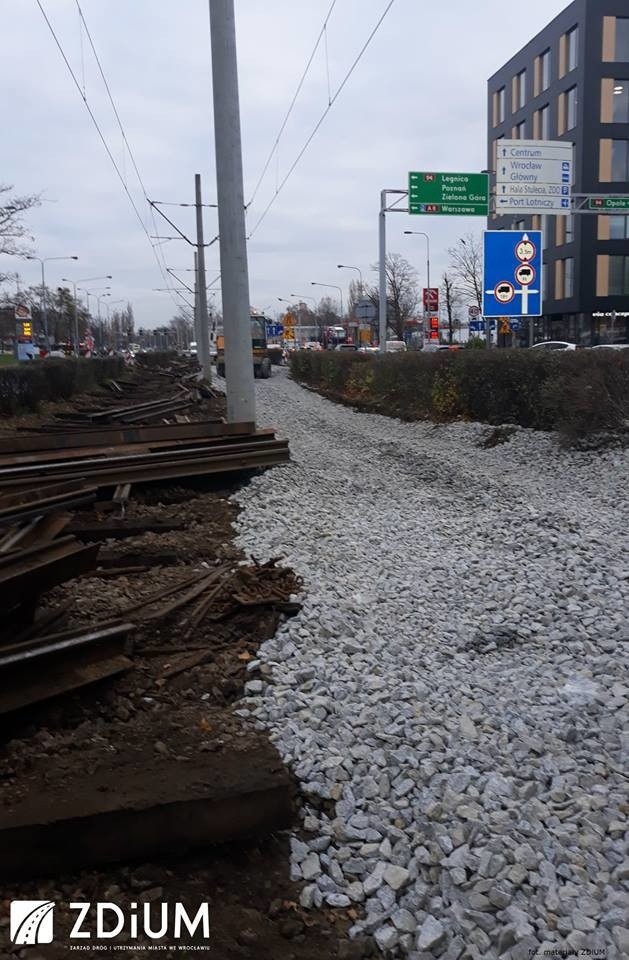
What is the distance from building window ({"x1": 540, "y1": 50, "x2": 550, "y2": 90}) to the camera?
182 feet

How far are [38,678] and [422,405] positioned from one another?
57.1 feet

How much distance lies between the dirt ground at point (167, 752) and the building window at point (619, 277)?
53909 millimetres

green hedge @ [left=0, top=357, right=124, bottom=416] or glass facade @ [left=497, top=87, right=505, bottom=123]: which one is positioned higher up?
glass facade @ [left=497, top=87, right=505, bottom=123]

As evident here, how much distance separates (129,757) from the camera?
12.8ft

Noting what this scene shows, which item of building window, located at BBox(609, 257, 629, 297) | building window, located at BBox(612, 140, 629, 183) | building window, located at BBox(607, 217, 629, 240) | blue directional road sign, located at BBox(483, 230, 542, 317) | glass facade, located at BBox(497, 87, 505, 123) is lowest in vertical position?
blue directional road sign, located at BBox(483, 230, 542, 317)

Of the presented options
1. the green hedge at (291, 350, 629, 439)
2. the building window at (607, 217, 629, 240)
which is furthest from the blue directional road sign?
the building window at (607, 217, 629, 240)

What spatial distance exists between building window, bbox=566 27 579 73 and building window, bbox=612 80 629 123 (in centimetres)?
287

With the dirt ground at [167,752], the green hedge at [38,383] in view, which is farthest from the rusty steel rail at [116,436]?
the green hedge at [38,383]

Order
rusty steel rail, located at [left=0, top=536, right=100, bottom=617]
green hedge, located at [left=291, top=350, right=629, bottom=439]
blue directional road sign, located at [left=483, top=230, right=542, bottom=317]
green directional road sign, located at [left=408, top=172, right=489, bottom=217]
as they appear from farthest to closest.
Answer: green directional road sign, located at [left=408, top=172, right=489, bottom=217]
blue directional road sign, located at [left=483, top=230, right=542, bottom=317]
green hedge, located at [left=291, top=350, right=629, bottom=439]
rusty steel rail, located at [left=0, top=536, right=100, bottom=617]

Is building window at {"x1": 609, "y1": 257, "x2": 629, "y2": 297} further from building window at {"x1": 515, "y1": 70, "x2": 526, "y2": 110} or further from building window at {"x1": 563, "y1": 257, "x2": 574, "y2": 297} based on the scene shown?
building window at {"x1": 515, "y1": 70, "x2": 526, "y2": 110}

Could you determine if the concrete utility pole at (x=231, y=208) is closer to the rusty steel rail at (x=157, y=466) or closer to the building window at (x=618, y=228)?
the rusty steel rail at (x=157, y=466)

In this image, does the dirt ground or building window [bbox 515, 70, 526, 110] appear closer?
the dirt ground

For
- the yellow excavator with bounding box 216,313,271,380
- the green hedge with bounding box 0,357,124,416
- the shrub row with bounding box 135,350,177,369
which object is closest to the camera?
the green hedge with bounding box 0,357,124,416

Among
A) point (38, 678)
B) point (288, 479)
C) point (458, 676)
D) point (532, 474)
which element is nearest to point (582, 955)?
point (458, 676)
